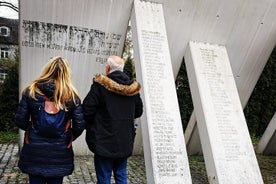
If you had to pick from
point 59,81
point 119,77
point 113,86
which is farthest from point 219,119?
point 59,81

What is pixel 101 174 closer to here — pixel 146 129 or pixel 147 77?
pixel 146 129

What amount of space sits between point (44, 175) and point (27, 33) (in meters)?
3.24

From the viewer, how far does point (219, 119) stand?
18.1 feet

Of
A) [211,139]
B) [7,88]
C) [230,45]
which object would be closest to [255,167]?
[211,139]

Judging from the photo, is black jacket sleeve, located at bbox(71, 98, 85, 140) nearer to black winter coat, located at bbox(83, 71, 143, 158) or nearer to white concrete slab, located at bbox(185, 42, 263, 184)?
black winter coat, located at bbox(83, 71, 143, 158)

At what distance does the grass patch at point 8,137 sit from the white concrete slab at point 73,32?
12.9 feet

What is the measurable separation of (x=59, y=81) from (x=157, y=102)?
81.3 inches

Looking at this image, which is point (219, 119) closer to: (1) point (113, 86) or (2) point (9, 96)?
(1) point (113, 86)

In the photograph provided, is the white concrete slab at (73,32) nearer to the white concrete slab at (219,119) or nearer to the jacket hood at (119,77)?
the white concrete slab at (219,119)

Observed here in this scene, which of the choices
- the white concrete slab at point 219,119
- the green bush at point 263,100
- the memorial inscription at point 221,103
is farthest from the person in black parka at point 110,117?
the green bush at point 263,100

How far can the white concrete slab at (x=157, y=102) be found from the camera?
4723 mm

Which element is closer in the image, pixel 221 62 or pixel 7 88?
pixel 221 62

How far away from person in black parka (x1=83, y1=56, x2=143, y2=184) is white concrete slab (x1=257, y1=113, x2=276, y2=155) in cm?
613

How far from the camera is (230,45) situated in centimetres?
665
